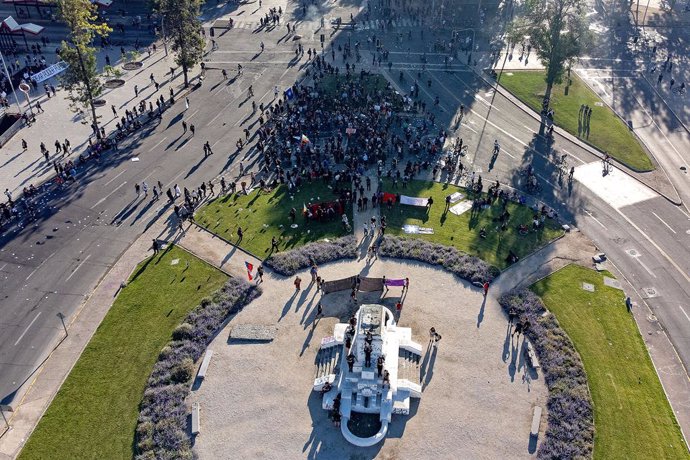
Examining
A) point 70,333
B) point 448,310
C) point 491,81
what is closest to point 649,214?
point 448,310

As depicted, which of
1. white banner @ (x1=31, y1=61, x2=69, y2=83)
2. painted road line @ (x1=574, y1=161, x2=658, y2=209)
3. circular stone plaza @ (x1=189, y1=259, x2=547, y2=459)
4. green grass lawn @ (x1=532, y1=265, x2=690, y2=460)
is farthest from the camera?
white banner @ (x1=31, y1=61, x2=69, y2=83)

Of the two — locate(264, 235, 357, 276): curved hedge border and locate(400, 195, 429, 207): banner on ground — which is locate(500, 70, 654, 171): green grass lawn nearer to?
locate(400, 195, 429, 207): banner on ground

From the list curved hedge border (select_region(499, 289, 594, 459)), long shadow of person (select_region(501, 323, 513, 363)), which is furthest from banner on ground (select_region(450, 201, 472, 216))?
long shadow of person (select_region(501, 323, 513, 363))

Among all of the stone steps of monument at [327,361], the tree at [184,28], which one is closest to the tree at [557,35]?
the tree at [184,28]

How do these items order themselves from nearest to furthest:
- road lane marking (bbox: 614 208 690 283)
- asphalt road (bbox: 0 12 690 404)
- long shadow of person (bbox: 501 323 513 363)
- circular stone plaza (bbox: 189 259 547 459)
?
circular stone plaza (bbox: 189 259 547 459), long shadow of person (bbox: 501 323 513 363), asphalt road (bbox: 0 12 690 404), road lane marking (bbox: 614 208 690 283)

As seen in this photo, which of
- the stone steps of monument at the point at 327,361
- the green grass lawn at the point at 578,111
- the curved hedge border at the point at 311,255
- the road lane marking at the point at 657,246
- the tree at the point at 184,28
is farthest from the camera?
the tree at the point at 184,28

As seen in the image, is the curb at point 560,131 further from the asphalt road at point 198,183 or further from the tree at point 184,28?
the tree at point 184,28
